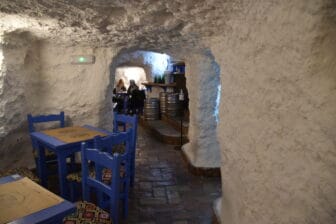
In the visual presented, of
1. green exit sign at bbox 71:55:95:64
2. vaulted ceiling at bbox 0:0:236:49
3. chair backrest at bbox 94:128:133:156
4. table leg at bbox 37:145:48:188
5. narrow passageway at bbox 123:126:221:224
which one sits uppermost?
vaulted ceiling at bbox 0:0:236:49

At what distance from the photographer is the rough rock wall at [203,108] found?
345 centimetres

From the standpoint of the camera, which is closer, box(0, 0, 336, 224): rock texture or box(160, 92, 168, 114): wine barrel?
box(0, 0, 336, 224): rock texture

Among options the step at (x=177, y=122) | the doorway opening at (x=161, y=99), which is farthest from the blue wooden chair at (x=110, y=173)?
the step at (x=177, y=122)

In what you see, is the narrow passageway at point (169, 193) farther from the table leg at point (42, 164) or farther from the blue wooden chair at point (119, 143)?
the table leg at point (42, 164)

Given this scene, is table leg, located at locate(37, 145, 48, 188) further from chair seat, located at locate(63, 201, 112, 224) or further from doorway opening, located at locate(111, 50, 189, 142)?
doorway opening, located at locate(111, 50, 189, 142)

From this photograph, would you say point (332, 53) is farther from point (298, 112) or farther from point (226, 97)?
point (226, 97)

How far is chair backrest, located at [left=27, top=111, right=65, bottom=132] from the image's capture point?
10.2 ft

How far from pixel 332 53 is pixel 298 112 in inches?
10.4

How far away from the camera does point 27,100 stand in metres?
3.22

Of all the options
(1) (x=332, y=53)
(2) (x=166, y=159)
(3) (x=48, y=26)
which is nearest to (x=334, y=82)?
(1) (x=332, y=53)

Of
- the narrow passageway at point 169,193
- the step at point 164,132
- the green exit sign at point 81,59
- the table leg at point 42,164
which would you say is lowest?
the narrow passageway at point 169,193

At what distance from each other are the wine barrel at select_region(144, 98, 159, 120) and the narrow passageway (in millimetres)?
2417

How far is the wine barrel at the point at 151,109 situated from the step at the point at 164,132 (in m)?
0.18

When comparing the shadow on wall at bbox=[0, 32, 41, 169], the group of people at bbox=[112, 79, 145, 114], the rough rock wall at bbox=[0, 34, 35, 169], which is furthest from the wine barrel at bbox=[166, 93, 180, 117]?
the rough rock wall at bbox=[0, 34, 35, 169]
